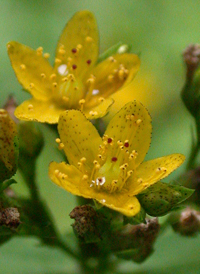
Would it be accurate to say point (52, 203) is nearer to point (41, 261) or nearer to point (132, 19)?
point (41, 261)

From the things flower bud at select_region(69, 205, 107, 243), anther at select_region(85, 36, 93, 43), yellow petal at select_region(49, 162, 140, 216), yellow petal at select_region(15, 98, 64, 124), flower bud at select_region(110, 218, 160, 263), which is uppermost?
anther at select_region(85, 36, 93, 43)

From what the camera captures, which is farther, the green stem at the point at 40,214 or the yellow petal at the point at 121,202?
the green stem at the point at 40,214

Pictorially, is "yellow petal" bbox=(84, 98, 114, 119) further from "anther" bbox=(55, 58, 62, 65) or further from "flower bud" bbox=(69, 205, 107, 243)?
"flower bud" bbox=(69, 205, 107, 243)

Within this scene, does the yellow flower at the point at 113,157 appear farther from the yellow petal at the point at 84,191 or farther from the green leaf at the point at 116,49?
the green leaf at the point at 116,49

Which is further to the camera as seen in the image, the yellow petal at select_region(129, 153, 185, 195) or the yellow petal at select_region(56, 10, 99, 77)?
the yellow petal at select_region(56, 10, 99, 77)

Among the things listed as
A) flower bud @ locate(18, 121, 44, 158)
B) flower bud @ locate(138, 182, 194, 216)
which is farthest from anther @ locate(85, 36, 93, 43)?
flower bud @ locate(138, 182, 194, 216)

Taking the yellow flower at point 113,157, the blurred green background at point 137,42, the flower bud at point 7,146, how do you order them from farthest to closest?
the blurred green background at point 137,42, the yellow flower at point 113,157, the flower bud at point 7,146

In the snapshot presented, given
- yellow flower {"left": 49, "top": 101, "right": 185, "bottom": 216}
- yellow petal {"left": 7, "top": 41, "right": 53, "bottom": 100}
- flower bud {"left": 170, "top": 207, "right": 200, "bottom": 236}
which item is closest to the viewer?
yellow flower {"left": 49, "top": 101, "right": 185, "bottom": 216}

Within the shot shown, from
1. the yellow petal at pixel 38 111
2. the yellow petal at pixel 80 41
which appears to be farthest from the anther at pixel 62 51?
the yellow petal at pixel 38 111
